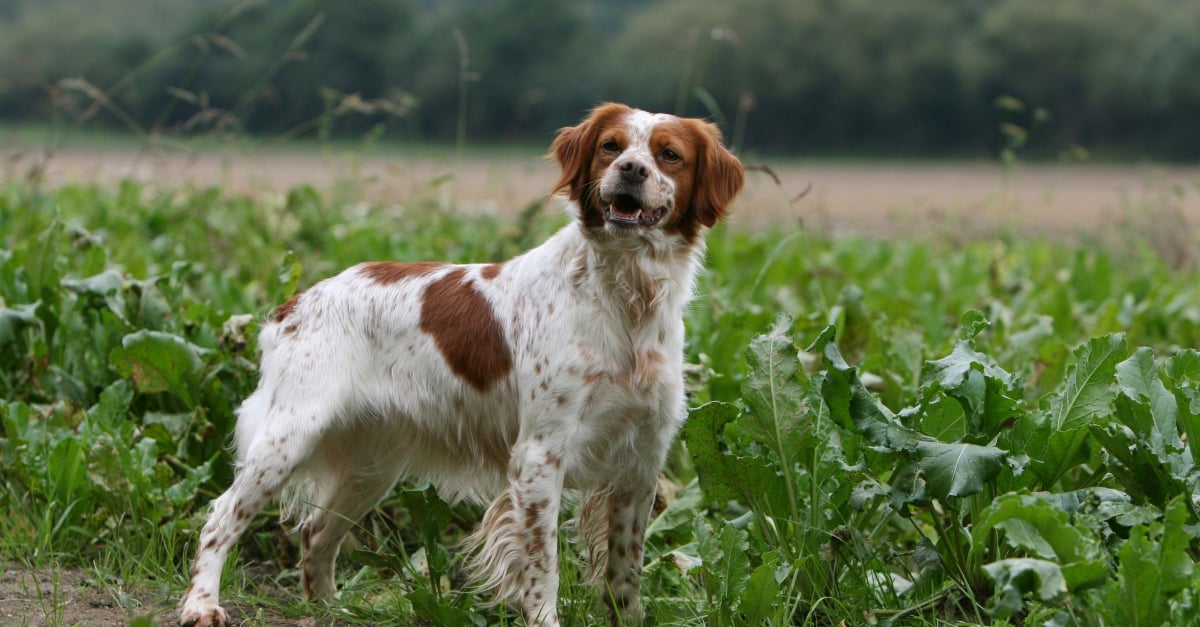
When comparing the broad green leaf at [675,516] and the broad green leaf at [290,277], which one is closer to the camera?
the broad green leaf at [675,516]

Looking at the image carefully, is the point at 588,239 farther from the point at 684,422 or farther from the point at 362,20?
the point at 362,20

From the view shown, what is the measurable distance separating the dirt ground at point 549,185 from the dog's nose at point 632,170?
11.6 ft

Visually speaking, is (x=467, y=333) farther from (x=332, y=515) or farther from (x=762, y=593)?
(x=762, y=593)

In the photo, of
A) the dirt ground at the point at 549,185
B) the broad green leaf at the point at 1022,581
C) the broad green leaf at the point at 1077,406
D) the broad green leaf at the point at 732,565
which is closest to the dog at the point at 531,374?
the broad green leaf at the point at 732,565

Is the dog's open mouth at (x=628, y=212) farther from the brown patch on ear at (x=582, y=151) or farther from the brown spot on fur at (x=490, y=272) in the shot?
the brown spot on fur at (x=490, y=272)

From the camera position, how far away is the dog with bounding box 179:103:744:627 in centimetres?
317

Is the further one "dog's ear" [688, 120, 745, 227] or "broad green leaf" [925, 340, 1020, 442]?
"dog's ear" [688, 120, 745, 227]

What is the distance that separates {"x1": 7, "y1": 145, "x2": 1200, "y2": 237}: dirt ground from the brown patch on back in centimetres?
325

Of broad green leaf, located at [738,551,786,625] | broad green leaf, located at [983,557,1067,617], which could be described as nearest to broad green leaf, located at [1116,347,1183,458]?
broad green leaf, located at [983,557,1067,617]

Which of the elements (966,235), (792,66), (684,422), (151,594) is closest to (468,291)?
(684,422)

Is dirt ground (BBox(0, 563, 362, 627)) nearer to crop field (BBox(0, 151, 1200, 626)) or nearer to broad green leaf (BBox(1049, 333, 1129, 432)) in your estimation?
crop field (BBox(0, 151, 1200, 626))

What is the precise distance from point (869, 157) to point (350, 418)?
16499mm

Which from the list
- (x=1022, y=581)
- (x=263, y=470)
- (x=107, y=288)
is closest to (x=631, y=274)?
(x=263, y=470)

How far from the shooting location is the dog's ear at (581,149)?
3318 mm
